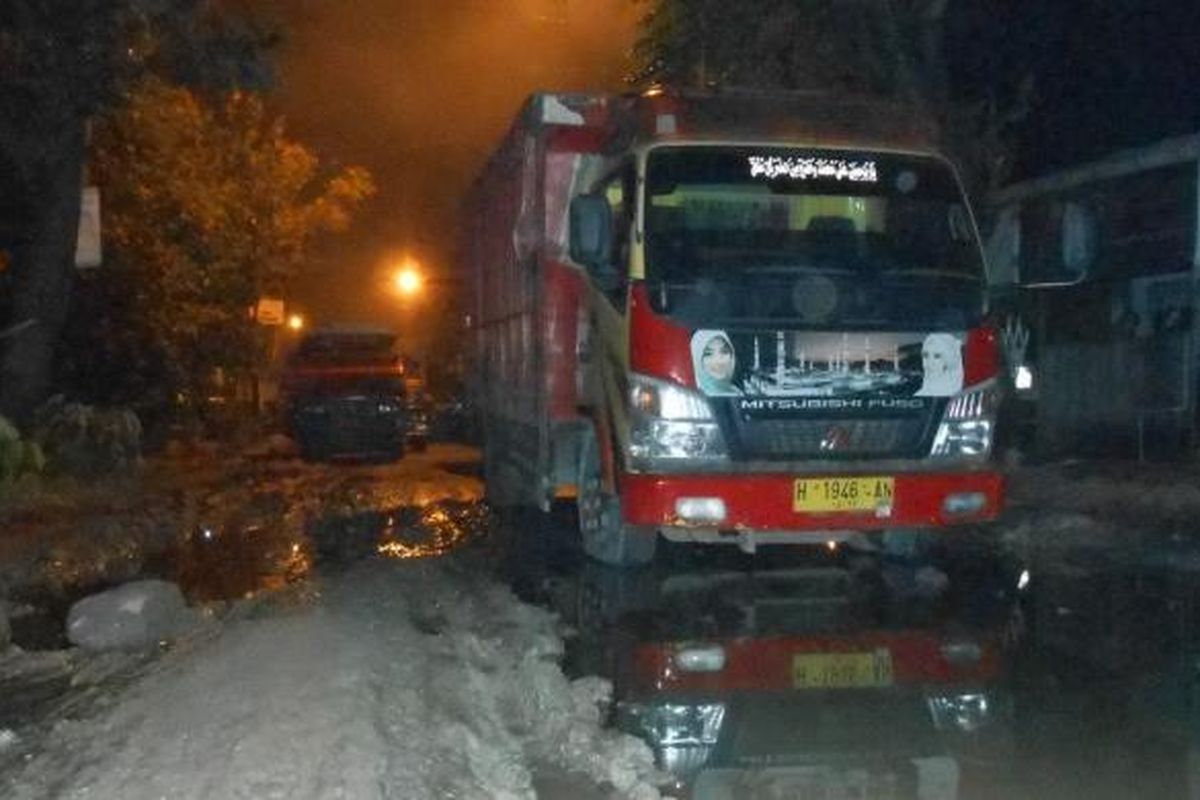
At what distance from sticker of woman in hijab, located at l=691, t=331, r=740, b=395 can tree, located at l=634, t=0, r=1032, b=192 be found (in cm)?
905

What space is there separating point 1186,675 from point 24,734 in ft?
18.3

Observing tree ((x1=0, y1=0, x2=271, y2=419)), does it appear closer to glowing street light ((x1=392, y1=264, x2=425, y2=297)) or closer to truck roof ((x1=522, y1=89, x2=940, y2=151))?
truck roof ((x1=522, y1=89, x2=940, y2=151))

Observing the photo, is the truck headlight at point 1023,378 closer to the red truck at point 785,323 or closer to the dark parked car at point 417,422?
the red truck at point 785,323

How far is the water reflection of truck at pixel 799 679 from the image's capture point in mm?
6551

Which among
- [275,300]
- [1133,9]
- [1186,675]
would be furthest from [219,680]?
[275,300]

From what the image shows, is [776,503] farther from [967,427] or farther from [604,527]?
[604,527]

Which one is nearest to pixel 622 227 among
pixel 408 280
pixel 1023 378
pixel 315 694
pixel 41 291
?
pixel 315 694

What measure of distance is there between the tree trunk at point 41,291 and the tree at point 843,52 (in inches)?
284

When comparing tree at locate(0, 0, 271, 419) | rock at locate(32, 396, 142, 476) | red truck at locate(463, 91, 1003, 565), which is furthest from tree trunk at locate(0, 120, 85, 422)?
red truck at locate(463, 91, 1003, 565)

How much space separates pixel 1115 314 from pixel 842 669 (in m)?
10.1

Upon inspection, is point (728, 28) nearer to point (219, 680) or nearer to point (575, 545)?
point (575, 545)

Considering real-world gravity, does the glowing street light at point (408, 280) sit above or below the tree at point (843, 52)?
below

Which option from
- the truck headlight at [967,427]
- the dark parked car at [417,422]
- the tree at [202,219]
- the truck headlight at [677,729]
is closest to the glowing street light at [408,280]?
→ the tree at [202,219]

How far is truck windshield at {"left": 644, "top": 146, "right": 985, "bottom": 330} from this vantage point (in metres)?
9.77
